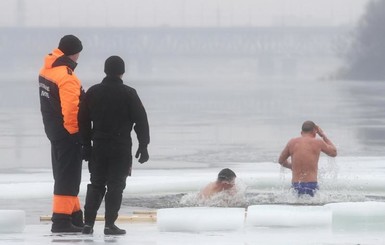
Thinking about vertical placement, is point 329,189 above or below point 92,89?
below

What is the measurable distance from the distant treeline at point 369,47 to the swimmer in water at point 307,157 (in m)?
120

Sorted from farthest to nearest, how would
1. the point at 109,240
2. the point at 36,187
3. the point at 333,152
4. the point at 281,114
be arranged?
1. the point at 281,114
2. the point at 36,187
3. the point at 333,152
4. the point at 109,240

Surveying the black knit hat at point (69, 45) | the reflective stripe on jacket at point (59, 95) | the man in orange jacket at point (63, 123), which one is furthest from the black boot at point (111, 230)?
the black knit hat at point (69, 45)

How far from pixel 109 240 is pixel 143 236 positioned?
36cm

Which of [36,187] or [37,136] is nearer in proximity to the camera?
[36,187]

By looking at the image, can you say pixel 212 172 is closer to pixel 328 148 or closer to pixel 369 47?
pixel 328 148

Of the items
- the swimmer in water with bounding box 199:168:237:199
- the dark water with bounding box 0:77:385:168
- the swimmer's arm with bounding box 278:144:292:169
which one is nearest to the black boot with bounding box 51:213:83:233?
the swimmer in water with bounding box 199:168:237:199

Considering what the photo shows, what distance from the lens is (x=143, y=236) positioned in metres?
10.8

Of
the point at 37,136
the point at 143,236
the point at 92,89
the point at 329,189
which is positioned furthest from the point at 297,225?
the point at 37,136

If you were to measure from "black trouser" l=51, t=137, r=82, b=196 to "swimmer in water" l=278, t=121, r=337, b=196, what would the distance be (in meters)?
3.51

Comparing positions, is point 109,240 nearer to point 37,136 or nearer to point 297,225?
point 297,225

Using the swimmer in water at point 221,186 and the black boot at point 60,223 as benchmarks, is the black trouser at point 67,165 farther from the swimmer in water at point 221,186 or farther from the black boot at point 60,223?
the swimmer in water at point 221,186

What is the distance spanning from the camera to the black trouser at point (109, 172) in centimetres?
1089

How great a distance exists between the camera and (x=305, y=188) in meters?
14.1
